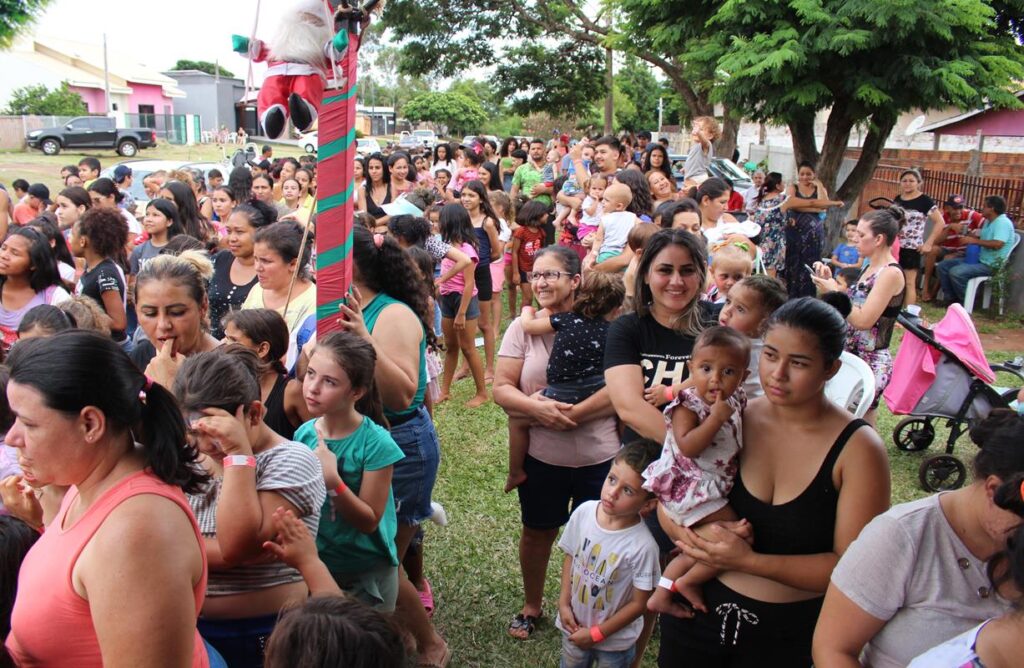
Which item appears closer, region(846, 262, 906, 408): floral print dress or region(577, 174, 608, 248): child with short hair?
region(846, 262, 906, 408): floral print dress

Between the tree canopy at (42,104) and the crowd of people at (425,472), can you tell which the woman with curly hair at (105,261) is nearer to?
the crowd of people at (425,472)

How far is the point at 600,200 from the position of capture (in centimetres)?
798

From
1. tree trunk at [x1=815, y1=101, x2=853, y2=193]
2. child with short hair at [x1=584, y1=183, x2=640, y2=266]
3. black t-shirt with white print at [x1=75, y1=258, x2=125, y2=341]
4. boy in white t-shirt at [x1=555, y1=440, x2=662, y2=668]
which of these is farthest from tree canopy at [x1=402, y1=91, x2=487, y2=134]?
boy in white t-shirt at [x1=555, y1=440, x2=662, y2=668]

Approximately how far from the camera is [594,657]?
3.21 metres

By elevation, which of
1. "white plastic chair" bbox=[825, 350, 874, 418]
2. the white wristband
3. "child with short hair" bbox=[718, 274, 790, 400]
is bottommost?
"white plastic chair" bbox=[825, 350, 874, 418]

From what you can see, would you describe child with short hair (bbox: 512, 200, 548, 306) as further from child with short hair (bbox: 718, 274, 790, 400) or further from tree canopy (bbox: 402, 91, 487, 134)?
tree canopy (bbox: 402, 91, 487, 134)

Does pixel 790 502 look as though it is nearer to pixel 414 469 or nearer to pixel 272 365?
pixel 414 469

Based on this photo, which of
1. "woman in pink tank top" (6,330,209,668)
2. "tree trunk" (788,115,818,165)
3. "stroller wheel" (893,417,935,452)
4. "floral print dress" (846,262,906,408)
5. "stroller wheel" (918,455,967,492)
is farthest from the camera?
"tree trunk" (788,115,818,165)

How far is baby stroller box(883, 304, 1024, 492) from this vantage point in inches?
218

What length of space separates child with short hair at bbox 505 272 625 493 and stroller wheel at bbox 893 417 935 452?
3.59m

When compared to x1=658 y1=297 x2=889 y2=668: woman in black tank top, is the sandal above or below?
below

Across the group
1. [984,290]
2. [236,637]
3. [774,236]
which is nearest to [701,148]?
[774,236]

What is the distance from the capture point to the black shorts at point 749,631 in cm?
234

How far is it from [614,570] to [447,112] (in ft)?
173
